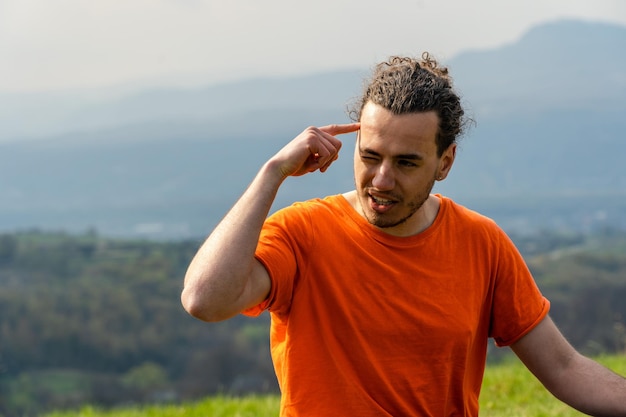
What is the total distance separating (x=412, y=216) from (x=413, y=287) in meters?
0.31

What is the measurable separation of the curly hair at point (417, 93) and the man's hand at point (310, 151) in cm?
18

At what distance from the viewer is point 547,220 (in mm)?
159750

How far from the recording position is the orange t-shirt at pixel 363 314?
4.06 meters

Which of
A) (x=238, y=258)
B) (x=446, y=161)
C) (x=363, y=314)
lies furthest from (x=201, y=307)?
(x=446, y=161)

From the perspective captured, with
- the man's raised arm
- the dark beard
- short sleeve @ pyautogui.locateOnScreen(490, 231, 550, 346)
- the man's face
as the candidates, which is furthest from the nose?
short sleeve @ pyautogui.locateOnScreen(490, 231, 550, 346)

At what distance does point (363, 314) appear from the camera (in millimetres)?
4090

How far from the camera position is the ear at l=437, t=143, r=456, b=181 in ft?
14.4

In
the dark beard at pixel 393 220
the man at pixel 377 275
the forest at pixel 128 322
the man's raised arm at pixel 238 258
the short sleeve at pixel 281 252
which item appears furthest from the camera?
the forest at pixel 128 322

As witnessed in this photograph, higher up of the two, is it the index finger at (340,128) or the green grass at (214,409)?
the index finger at (340,128)

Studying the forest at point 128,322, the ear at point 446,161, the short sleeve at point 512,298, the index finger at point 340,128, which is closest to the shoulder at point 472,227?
the short sleeve at point 512,298

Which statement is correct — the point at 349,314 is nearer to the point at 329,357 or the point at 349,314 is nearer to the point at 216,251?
the point at 329,357

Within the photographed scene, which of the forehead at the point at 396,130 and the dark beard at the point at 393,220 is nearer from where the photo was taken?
the forehead at the point at 396,130

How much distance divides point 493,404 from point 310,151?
3780mm

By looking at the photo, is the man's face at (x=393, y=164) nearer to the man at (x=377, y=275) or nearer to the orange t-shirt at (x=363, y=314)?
A: the man at (x=377, y=275)
